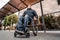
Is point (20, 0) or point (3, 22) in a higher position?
point (20, 0)

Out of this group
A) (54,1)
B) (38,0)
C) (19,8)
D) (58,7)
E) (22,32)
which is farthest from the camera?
(54,1)

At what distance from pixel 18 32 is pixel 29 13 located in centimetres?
45

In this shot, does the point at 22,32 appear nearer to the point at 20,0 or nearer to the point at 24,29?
the point at 24,29

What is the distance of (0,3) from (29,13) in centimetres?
211

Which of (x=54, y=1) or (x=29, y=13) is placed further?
(x=54, y=1)

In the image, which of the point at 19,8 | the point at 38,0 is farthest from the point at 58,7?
the point at 38,0

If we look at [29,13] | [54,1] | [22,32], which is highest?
[54,1]

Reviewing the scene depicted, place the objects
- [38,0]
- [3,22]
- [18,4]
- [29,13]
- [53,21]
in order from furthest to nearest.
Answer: [3,22], [53,21], [18,4], [38,0], [29,13]

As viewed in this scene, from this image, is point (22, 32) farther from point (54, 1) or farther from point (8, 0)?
point (54, 1)

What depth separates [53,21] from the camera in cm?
483

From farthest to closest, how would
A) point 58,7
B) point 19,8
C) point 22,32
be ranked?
point 58,7, point 19,8, point 22,32

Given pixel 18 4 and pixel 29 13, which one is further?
pixel 18 4

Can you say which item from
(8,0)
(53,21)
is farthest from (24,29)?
(53,21)

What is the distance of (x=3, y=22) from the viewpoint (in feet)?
21.1
